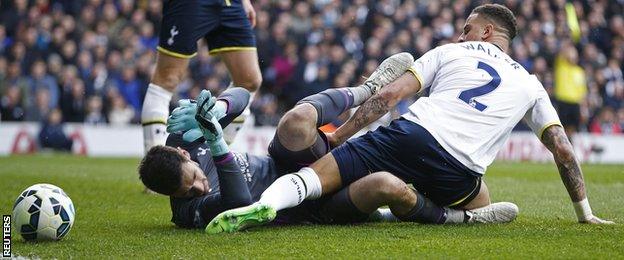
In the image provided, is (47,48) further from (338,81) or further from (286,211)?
(286,211)

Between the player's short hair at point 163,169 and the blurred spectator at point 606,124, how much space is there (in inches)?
666

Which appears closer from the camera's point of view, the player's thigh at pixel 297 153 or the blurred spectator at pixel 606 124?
the player's thigh at pixel 297 153

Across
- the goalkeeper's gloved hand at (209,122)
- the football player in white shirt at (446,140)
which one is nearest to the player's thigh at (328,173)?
the football player in white shirt at (446,140)

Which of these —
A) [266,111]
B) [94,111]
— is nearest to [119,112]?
[94,111]

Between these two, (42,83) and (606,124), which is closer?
(42,83)

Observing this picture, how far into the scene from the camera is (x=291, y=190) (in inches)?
241

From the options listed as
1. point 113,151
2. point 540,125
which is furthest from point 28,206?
A: point 113,151

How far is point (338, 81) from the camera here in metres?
18.7

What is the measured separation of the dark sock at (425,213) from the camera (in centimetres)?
637

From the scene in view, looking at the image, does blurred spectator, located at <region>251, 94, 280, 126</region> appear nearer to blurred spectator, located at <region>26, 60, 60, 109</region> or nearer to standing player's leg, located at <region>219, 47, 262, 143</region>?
blurred spectator, located at <region>26, 60, 60, 109</region>

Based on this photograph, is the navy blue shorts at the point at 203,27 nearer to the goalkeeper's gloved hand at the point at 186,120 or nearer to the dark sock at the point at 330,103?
the dark sock at the point at 330,103

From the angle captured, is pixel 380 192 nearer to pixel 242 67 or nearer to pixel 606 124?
pixel 242 67

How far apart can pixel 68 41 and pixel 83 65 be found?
58 centimetres

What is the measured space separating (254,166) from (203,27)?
247 centimetres
